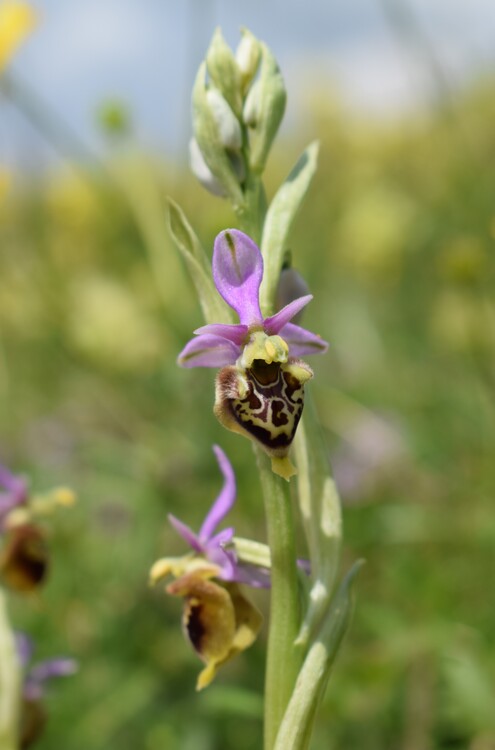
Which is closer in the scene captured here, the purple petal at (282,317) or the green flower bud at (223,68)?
the purple petal at (282,317)

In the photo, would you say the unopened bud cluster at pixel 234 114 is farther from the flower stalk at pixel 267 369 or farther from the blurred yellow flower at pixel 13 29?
the blurred yellow flower at pixel 13 29

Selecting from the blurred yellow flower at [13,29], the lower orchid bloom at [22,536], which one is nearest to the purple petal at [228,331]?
the lower orchid bloom at [22,536]

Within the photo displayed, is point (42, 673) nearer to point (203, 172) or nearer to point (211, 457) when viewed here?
point (203, 172)

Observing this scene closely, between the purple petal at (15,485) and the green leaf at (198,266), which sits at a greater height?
the green leaf at (198,266)

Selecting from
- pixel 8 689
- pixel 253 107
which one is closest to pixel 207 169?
pixel 253 107

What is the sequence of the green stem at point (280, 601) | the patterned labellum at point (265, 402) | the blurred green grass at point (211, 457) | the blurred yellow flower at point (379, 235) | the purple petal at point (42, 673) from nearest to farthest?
the patterned labellum at point (265, 402) → the green stem at point (280, 601) → the purple petal at point (42, 673) → the blurred green grass at point (211, 457) → the blurred yellow flower at point (379, 235)

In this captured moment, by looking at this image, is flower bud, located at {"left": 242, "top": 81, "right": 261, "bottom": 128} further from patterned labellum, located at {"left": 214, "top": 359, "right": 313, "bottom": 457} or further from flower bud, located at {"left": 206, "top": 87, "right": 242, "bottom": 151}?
patterned labellum, located at {"left": 214, "top": 359, "right": 313, "bottom": 457}

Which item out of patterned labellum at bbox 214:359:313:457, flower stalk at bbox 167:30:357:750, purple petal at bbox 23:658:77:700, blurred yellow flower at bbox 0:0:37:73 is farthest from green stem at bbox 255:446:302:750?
blurred yellow flower at bbox 0:0:37:73

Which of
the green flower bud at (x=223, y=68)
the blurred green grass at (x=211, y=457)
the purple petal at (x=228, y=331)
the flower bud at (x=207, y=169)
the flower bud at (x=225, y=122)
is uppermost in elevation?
the green flower bud at (x=223, y=68)
